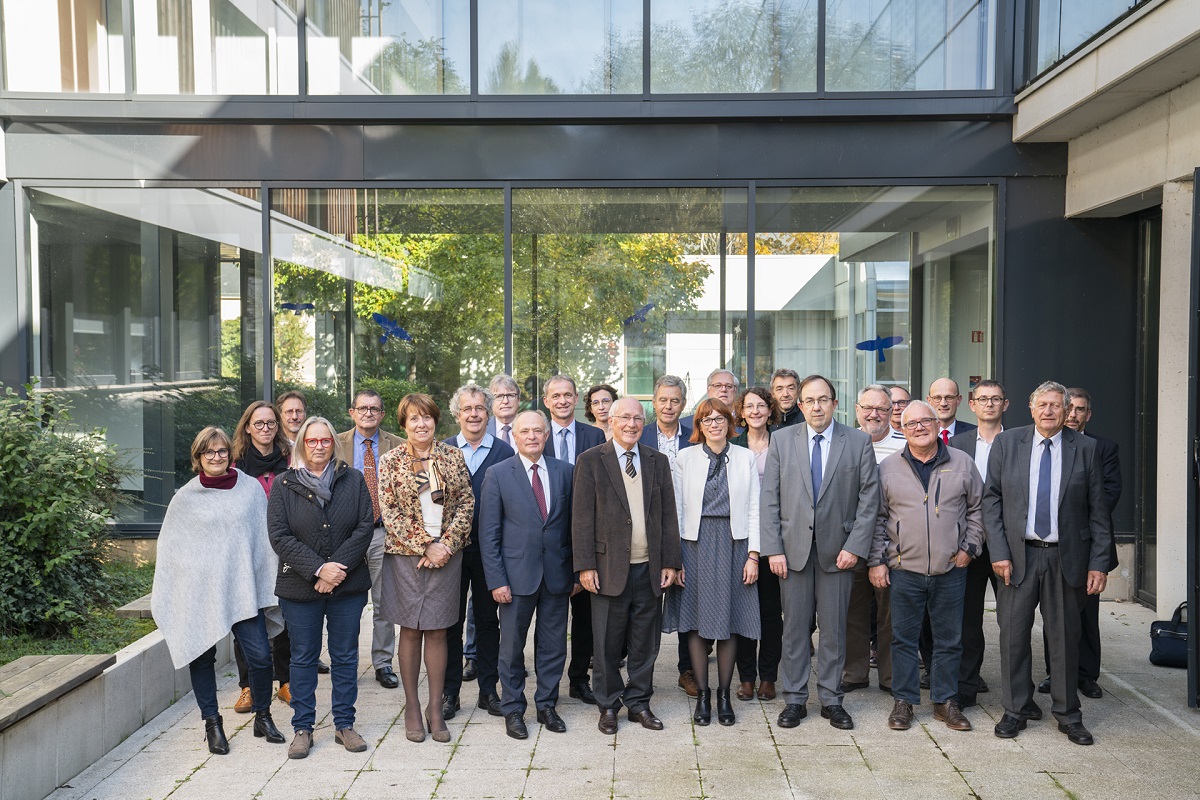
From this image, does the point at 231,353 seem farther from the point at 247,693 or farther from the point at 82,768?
the point at 82,768

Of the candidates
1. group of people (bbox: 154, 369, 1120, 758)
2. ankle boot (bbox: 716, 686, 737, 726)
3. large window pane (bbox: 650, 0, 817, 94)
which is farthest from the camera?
large window pane (bbox: 650, 0, 817, 94)

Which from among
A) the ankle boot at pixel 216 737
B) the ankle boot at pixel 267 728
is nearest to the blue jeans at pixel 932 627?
the ankle boot at pixel 267 728

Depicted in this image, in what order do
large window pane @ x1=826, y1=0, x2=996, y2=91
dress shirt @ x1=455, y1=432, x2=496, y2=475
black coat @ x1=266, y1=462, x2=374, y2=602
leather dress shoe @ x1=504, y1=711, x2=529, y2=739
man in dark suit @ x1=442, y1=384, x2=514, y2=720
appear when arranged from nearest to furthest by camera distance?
1. black coat @ x1=266, y1=462, x2=374, y2=602
2. leather dress shoe @ x1=504, y1=711, x2=529, y2=739
3. man in dark suit @ x1=442, y1=384, x2=514, y2=720
4. dress shirt @ x1=455, y1=432, x2=496, y2=475
5. large window pane @ x1=826, y1=0, x2=996, y2=91

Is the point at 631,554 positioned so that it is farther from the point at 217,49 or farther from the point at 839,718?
the point at 217,49

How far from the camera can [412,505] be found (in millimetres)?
5277

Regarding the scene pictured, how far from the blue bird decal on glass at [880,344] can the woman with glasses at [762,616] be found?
345 cm

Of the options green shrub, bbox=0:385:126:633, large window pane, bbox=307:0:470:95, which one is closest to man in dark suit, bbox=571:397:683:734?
green shrub, bbox=0:385:126:633

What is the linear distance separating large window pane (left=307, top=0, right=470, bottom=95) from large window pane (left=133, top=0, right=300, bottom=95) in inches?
9.6

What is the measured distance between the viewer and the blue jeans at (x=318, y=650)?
5184 millimetres

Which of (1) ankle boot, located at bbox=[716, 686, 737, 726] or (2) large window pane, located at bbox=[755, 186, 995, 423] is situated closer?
(1) ankle boot, located at bbox=[716, 686, 737, 726]

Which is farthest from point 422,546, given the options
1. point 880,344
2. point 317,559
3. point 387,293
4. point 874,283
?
point 874,283

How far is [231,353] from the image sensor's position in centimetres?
945

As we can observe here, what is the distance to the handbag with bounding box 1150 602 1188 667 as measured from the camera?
6.49 metres

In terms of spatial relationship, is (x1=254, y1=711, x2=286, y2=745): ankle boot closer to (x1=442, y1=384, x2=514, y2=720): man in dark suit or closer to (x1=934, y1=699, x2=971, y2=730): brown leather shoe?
(x1=442, y1=384, x2=514, y2=720): man in dark suit
